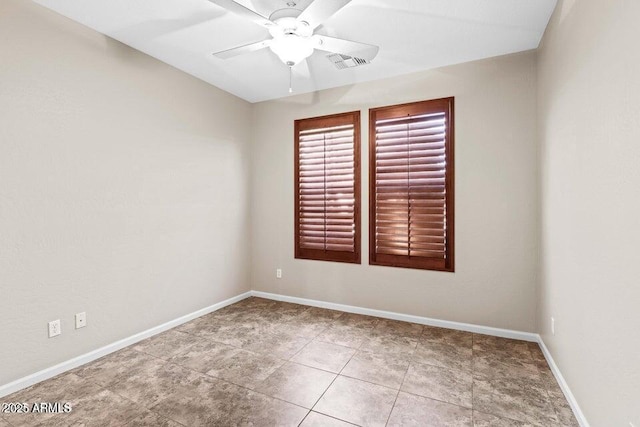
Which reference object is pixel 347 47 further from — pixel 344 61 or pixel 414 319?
pixel 414 319

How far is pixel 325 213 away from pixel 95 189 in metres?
2.46

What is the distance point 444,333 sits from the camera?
314cm

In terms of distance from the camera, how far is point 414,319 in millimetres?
3436

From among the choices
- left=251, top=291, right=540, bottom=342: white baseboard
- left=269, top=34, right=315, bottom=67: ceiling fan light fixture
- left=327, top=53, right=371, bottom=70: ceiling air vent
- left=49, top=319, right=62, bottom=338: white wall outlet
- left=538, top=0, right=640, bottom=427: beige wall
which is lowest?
left=251, top=291, right=540, bottom=342: white baseboard

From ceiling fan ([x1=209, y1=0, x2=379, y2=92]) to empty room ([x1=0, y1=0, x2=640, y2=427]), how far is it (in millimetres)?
20

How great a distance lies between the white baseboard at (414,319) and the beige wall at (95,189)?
3.43 feet

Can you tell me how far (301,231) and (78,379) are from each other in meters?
2.65

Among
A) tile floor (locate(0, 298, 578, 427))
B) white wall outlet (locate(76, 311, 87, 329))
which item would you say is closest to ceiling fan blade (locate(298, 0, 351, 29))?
tile floor (locate(0, 298, 578, 427))

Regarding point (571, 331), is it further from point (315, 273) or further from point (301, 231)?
point (301, 231)

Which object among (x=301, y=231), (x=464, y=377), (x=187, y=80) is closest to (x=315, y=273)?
(x=301, y=231)

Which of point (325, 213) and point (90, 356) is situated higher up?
point (325, 213)

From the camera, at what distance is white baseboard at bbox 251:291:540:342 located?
298cm

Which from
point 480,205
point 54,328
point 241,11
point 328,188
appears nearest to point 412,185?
point 480,205

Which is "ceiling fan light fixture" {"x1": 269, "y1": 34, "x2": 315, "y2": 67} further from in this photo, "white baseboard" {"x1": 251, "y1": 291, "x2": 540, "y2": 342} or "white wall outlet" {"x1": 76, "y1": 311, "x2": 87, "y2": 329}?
"white baseboard" {"x1": 251, "y1": 291, "x2": 540, "y2": 342}
